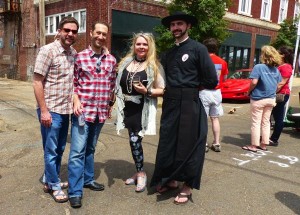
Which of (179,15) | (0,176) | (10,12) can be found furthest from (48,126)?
(10,12)

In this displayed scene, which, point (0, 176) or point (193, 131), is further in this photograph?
point (0, 176)

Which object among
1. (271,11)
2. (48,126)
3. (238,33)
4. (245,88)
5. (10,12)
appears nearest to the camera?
(48,126)

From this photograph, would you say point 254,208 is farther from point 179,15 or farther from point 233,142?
point 233,142

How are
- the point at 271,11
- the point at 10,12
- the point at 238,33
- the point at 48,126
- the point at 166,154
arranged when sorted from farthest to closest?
the point at 271,11
the point at 238,33
the point at 10,12
the point at 166,154
the point at 48,126

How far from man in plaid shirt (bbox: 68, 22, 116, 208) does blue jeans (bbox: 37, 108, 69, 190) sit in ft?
0.50

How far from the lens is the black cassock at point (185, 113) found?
3398 millimetres

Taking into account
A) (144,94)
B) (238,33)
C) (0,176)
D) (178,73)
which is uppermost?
(238,33)

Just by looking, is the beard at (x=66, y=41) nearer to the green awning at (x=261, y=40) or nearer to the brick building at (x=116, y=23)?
the brick building at (x=116, y=23)

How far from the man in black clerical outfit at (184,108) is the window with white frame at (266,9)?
909 inches

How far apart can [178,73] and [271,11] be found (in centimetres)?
2453

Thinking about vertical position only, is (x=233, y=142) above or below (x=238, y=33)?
below

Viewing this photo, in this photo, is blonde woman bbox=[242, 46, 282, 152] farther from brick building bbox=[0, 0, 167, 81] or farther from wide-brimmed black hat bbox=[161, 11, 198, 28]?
brick building bbox=[0, 0, 167, 81]

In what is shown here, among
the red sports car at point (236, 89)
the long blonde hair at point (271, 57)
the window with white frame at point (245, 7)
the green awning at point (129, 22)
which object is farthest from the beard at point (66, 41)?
the window with white frame at point (245, 7)

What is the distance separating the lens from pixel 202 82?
3.46 m
